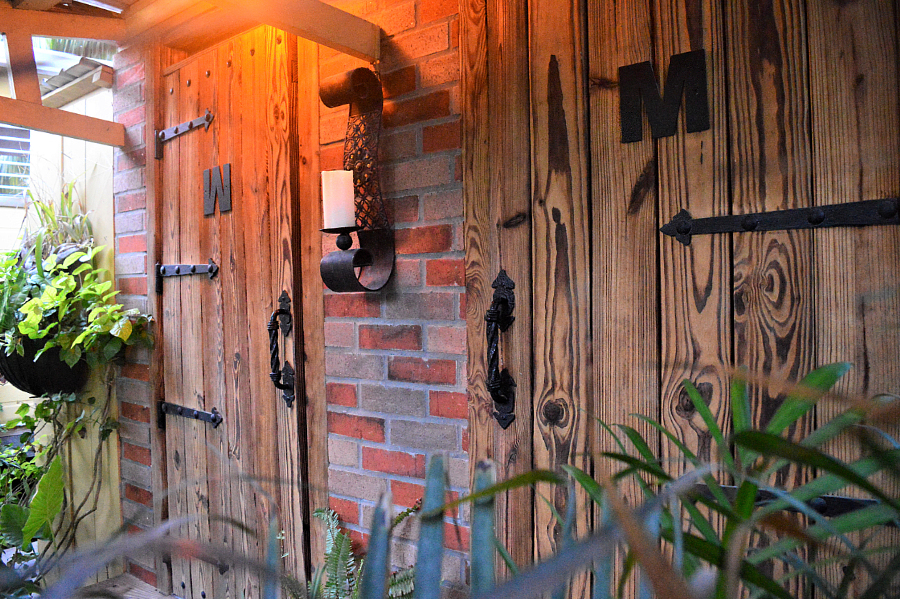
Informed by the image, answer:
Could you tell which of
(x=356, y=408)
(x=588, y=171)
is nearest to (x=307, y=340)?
(x=356, y=408)

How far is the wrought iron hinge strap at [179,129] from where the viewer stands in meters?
2.08

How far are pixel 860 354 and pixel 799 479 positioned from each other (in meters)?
0.23

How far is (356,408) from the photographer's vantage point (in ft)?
5.37

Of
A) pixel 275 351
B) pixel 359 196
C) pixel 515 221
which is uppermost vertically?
pixel 359 196

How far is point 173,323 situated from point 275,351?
2.47ft

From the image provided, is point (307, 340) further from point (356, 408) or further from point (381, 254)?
point (381, 254)

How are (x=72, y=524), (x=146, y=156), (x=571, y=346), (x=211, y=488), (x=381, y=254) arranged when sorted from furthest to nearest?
(x=72, y=524) → (x=146, y=156) → (x=211, y=488) → (x=381, y=254) → (x=571, y=346)

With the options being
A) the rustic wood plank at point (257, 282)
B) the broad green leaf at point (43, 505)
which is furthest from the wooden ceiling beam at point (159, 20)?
the broad green leaf at point (43, 505)

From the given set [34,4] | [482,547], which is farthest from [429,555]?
[34,4]

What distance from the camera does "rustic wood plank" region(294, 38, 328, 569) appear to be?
1722mm

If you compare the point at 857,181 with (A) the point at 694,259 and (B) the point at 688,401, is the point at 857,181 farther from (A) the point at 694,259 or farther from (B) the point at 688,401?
(B) the point at 688,401

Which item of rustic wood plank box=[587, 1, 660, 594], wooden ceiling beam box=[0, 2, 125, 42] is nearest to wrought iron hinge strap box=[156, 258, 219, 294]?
wooden ceiling beam box=[0, 2, 125, 42]

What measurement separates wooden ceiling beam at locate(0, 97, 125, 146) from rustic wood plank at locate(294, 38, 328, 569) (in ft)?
3.70

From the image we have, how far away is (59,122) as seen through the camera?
2.27 m
